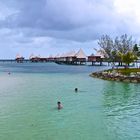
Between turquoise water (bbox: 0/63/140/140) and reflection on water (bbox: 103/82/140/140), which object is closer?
turquoise water (bbox: 0/63/140/140)

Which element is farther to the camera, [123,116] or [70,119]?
[123,116]

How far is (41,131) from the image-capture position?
2056 cm

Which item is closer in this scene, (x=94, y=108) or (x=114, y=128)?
(x=114, y=128)

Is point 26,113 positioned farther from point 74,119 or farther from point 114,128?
point 114,128

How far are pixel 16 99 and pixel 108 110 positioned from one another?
446 inches

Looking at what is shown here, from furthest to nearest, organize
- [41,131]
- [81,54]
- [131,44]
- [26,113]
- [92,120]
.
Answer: [81,54] → [131,44] → [26,113] → [92,120] → [41,131]

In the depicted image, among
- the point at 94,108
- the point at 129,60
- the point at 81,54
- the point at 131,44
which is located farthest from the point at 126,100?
the point at 81,54

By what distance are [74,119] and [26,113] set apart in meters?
4.54

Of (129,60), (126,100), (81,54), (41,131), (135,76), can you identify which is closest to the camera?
(41,131)

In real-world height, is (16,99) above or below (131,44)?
below

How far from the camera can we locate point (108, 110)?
27.9 meters

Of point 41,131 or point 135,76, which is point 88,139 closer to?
point 41,131

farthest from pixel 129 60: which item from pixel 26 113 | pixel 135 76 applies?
pixel 26 113

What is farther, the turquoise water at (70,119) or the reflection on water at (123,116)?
the reflection on water at (123,116)
